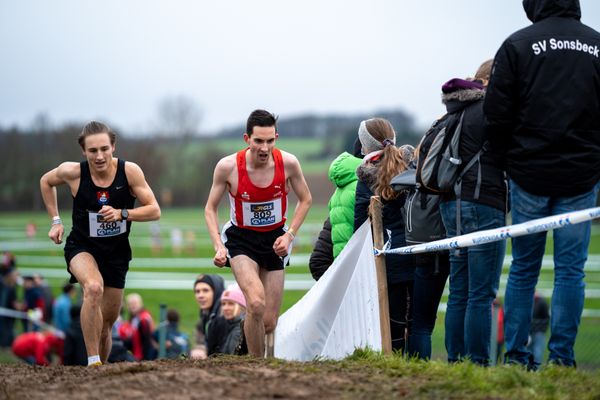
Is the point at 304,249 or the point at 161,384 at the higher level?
the point at 161,384

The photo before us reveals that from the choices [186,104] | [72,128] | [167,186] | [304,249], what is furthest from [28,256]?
[186,104]

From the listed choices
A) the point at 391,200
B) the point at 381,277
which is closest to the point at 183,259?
the point at 391,200

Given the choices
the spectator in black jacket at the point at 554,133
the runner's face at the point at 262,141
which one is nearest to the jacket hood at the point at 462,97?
the spectator in black jacket at the point at 554,133

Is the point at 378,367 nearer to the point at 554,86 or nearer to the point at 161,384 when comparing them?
the point at 161,384

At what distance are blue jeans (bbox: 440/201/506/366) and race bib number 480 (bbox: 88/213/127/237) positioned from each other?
3428 mm

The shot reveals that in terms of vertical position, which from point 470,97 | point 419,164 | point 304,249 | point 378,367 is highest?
point 470,97

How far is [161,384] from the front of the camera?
662 centimetres

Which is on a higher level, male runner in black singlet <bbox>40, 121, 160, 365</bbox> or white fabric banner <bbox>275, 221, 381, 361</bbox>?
male runner in black singlet <bbox>40, 121, 160, 365</bbox>

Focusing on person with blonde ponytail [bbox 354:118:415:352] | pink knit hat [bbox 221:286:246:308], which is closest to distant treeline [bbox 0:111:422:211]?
pink knit hat [bbox 221:286:246:308]

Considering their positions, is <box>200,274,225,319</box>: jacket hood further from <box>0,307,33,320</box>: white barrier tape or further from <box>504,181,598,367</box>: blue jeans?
<box>0,307,33,320</box>: white barrier tape

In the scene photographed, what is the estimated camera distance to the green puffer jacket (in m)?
9.59

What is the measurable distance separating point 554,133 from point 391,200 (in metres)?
2.35

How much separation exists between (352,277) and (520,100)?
281cm

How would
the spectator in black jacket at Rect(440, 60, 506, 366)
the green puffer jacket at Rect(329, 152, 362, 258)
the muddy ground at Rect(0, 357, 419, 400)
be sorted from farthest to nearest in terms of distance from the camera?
the green puffer jacket at Rect(329, 152, 362, 258) → the spectator in black jacket at Rect(440, 60, 506, 366) → the muddy ground at Rect(0, 357, 419, 400)
